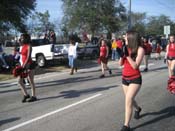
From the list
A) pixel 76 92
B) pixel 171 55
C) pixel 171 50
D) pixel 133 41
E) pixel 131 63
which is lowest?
pixel 76 92

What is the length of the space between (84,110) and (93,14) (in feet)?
127

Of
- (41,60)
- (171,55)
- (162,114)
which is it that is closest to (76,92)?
(171,55)

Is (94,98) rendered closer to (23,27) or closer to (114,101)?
(114,101)

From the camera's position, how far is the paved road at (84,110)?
816 centimetres

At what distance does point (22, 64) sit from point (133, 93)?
15.1 feet

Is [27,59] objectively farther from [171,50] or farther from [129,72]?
[171,50]

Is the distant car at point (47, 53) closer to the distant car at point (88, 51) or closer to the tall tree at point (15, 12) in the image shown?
the tall tree at point (15, 12)

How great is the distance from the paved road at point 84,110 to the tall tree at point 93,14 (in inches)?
1354

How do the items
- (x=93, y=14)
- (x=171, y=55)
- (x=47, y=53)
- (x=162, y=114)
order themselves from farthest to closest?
1. (x=93, y=14)
2. (x=47, y=53)
3. (x=171, y=55)
4. (x=162, y=114)

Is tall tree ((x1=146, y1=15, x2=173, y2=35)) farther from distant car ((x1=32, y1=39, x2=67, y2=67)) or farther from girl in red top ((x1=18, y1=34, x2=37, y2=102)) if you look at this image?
girl in red top ((x1=18, y1=34, x2=37, y2=102))

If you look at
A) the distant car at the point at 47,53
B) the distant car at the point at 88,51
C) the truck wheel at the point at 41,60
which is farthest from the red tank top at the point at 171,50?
the distant car at the point at 88,51

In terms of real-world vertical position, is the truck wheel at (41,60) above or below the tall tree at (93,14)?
below

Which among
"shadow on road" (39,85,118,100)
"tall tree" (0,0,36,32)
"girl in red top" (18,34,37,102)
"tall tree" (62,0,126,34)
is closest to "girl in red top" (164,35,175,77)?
"shadow on road" (39,85,118,100)

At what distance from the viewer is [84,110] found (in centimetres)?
974
